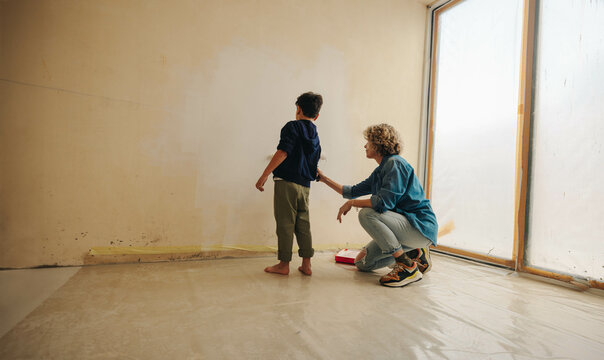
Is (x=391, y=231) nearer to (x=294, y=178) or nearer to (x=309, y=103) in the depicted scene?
(x=294, y=178)

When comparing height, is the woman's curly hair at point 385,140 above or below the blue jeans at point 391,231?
above

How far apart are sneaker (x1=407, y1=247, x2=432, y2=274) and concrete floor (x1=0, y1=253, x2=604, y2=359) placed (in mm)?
100

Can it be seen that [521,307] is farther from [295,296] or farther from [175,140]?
[175,140]

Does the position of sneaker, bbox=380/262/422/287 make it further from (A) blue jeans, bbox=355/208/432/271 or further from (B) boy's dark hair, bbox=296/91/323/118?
(B) boy's dark hair, bbox=296/91/323/118

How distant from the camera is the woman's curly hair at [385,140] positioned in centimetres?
182

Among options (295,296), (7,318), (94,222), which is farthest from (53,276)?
(295,296)

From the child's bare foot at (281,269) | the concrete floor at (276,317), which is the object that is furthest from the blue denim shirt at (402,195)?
the child's bare foot at (281,269)

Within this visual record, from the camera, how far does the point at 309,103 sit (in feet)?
6.05

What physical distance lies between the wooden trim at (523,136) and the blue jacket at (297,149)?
1483 mm

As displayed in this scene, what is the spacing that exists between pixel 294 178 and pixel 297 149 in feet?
0.56

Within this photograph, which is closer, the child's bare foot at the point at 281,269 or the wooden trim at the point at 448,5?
the child's bare foot at the point at 281,269

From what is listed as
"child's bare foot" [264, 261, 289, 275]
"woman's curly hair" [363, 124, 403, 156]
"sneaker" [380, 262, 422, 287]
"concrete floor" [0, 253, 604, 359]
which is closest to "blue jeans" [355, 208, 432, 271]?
"sneaker" [380, 262, 422, 287]

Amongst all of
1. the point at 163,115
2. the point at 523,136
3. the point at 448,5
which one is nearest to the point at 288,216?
the point at 163,115

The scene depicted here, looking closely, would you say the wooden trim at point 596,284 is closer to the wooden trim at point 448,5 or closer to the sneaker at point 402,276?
the sneaker at point 402,276
